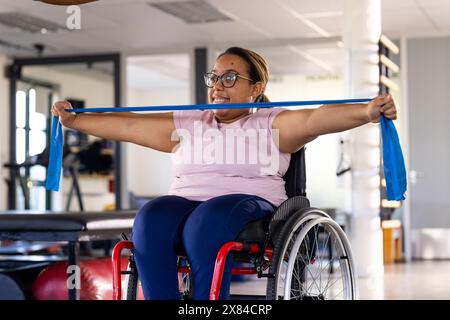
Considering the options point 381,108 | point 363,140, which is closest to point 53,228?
point 381,108

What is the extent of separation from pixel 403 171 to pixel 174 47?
6456 millimetres

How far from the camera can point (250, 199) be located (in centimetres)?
209

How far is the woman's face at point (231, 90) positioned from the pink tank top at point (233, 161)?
0.05 metres

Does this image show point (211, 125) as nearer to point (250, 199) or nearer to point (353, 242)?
point (250, 199)

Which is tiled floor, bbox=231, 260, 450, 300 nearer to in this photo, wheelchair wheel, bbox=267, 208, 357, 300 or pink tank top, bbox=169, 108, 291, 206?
wheelchair wheel, bbox=267, 208, 357, 300

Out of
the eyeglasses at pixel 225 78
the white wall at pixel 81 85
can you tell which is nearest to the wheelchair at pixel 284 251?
the eyeglasses at pixel 225 78

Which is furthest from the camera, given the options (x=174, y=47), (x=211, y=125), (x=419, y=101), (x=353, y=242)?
(x=174, y=47)

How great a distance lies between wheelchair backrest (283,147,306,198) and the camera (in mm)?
2322

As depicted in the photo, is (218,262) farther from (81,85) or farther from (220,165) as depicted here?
(81,85)

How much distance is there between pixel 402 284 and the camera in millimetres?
4883

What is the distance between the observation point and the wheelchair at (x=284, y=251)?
2.01m

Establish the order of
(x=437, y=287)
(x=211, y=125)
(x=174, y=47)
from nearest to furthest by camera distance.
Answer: (x=211, y=125)
(x=437, y=287)
(x=174, y=47)

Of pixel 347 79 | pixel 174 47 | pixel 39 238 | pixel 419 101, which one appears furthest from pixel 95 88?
pixel 39 238

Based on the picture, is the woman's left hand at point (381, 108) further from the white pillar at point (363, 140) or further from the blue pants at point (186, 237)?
the white pillar at point (363, 140)
